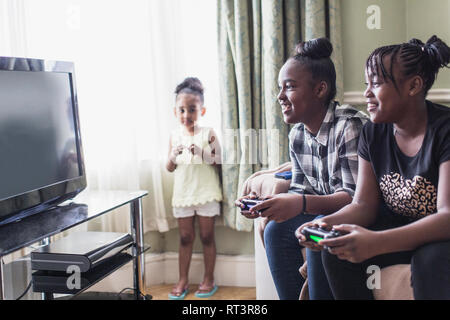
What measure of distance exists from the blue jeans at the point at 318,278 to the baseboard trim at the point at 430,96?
3.65 feet

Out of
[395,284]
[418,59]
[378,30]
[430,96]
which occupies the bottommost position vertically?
[395,284]

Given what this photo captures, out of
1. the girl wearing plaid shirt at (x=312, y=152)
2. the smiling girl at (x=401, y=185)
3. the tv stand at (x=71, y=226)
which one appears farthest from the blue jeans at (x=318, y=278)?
the tv stand at (x=71, y=226)

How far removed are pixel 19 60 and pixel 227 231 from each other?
1353mm

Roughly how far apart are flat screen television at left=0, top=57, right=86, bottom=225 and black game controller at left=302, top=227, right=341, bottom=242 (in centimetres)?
97

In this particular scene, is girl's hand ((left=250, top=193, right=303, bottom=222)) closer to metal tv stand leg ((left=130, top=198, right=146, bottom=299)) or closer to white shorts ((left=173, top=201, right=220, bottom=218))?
metal tv stand leg ((left=130, top=198, right=146, bottom=299))

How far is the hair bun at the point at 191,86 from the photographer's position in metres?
2.43

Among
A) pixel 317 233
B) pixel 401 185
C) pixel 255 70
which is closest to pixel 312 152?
pixel 401 185

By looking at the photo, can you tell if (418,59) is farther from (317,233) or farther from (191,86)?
(191,86)

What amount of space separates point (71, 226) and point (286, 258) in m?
0.72

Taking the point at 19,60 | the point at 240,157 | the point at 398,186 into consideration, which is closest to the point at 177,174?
the point at 240,157

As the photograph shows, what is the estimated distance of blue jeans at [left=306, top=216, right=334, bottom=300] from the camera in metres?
1.43

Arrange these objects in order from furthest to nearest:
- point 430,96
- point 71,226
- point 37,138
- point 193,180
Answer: point 193,180 → point 430,96 → point 37,138 → point 71,226

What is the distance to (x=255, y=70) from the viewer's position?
2.39 meters

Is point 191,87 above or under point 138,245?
above
